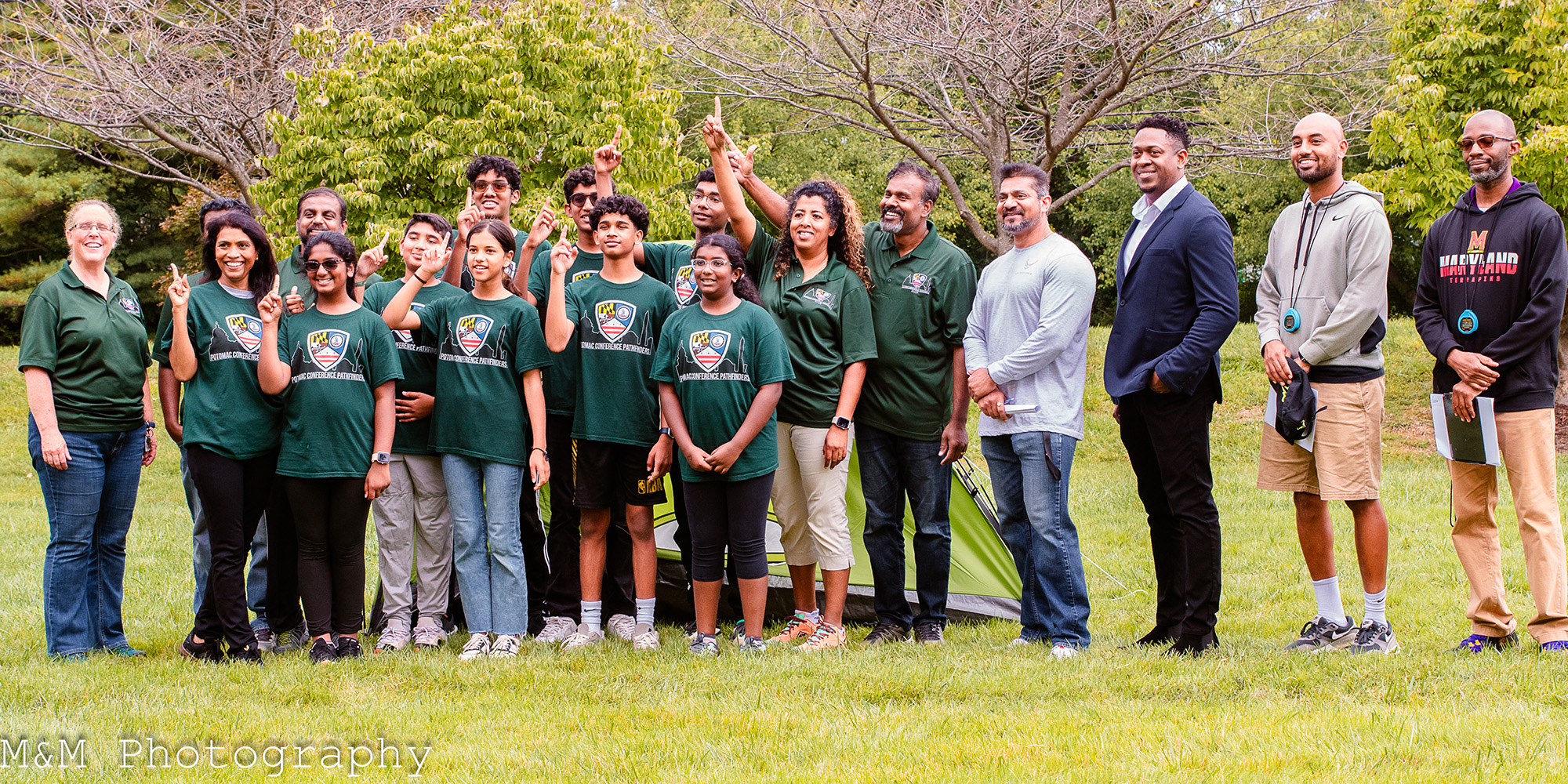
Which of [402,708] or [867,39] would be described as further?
[867,39]

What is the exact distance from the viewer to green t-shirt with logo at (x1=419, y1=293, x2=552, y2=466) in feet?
16.6

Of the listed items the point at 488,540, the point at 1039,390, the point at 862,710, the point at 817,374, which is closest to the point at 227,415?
the point at 488,540

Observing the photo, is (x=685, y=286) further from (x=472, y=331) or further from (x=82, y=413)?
(x=82, y=413)

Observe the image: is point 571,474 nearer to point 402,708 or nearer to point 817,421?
point 817,421

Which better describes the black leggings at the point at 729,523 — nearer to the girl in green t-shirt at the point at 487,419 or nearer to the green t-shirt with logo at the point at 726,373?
the green t-shirt with logo at the point at 726,373

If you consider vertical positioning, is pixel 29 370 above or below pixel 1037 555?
above

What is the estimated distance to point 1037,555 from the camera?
491cm

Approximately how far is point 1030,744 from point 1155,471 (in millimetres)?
1708

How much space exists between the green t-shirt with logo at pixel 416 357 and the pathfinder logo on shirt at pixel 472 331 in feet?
0.68

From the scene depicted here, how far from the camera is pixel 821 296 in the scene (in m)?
5.18

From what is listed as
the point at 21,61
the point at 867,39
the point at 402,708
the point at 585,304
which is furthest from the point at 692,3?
the point at 402,708

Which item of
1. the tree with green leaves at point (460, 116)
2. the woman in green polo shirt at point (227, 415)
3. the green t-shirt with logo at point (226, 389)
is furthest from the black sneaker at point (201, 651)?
the tree with green leaves at point (460, 116)

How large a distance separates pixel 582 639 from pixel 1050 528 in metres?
2.05

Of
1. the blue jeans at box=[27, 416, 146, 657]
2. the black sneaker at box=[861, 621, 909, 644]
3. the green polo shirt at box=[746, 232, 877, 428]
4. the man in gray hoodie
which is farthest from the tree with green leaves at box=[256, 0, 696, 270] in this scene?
the man in gray hoodie
